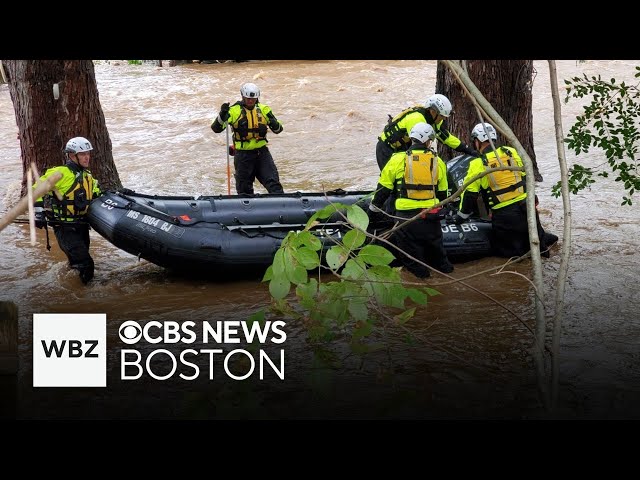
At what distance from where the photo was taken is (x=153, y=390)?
5.36m

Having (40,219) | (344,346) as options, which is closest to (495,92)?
(344,346)

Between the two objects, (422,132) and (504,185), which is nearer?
(422,132)

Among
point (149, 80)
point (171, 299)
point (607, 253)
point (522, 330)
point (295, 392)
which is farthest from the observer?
point (149, 80)

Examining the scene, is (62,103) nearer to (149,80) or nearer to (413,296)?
(413,296)

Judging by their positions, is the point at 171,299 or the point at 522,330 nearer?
the point at 522,330

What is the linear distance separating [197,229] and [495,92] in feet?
12.0

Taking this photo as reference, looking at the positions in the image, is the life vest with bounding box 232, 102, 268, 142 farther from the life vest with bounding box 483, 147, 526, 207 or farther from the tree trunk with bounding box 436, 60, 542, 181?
the life vest with bounding box 483, 147, 526, 207

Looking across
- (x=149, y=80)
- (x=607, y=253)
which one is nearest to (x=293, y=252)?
(x=607, y=253)

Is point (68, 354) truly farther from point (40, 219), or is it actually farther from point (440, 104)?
point (440, 104)

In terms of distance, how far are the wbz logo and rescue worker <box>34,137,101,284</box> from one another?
1.11 meters

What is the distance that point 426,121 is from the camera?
7477 mm

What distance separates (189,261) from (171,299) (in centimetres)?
30

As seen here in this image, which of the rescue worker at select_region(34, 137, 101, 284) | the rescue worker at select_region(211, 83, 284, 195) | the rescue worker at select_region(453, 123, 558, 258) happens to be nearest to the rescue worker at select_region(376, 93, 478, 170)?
the rescue worker at select_region(453, 123, 558, 258)

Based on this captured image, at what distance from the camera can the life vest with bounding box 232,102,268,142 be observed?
26.3 feet
